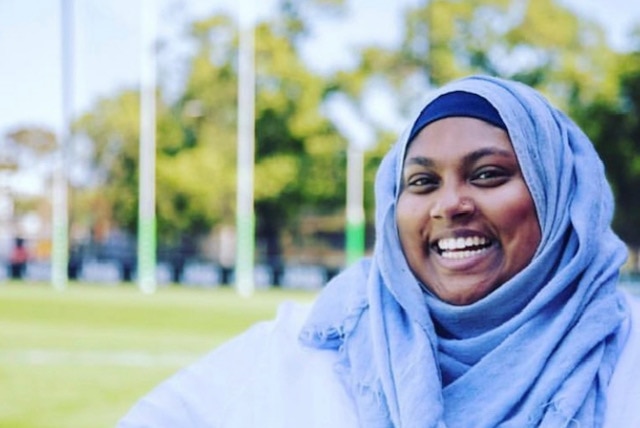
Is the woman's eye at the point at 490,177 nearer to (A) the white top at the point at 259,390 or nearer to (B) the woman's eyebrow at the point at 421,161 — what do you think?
(B) the woman's eyebrow at the point at 421,161

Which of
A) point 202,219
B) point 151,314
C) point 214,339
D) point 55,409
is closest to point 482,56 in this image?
point 202,219

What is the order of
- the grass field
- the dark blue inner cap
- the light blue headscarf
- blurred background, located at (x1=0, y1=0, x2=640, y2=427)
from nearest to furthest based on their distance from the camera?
1. the light blue headscarf
2. the dark blue inner cap
3. the grass field
4. blurred background, located at (x1=0, y1=0, x2=640, y2=427)

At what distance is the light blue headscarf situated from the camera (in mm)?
1861

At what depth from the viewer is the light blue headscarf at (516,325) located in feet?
6.11

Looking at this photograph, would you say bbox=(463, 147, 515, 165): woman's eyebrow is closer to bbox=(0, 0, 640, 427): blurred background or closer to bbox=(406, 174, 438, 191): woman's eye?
bbox=(406, 174, 438, 191): woman's eye

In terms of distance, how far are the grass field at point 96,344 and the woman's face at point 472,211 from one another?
5.63 metres

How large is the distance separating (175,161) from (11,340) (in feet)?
82.1

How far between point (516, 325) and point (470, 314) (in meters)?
0.09

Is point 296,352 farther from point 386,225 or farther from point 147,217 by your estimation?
point 147,217

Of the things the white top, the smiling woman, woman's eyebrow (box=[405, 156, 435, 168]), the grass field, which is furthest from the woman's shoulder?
Answer: the grass field

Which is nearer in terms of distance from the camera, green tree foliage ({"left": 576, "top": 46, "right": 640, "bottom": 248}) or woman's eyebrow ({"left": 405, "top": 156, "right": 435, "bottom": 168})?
woman's eyebrow ({"left": 405, "top": 156, "right": 435, "bottom": 168})

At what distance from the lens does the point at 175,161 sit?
37656mm

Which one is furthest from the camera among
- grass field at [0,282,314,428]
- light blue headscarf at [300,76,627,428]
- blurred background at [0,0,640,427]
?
blurred background at [0,0,640,427]

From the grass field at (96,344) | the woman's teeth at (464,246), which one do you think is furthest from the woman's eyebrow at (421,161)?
the grass field at (96,344)
